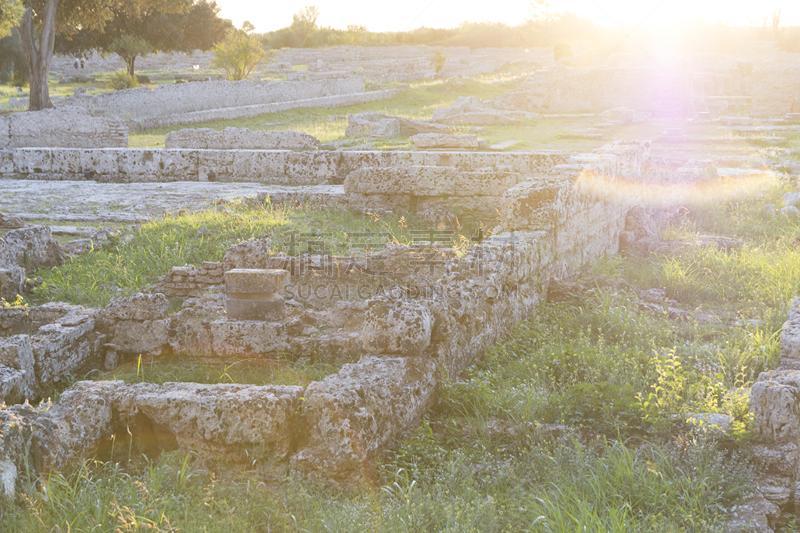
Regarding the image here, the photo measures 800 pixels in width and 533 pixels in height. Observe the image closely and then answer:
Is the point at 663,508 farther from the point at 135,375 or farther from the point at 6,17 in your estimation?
the point at 6,17

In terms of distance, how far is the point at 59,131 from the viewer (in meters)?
22.1

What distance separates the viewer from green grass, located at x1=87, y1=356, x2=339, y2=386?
679cm

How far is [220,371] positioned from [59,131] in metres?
16.9

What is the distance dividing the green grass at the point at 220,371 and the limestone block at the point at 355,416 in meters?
1.10

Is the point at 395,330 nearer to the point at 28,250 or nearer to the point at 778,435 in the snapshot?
the point at 778,435

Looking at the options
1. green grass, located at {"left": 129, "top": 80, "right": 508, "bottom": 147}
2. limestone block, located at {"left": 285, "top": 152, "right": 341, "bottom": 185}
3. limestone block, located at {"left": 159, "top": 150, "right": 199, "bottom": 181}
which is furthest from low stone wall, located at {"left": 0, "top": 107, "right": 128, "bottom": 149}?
limestone block, located at {"left": 285, "top": 152, "right": 341, "bottom": 185}

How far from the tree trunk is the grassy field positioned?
24.4m

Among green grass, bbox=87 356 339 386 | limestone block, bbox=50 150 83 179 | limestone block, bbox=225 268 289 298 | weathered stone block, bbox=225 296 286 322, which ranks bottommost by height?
green grass, bbox=87 356 339 386

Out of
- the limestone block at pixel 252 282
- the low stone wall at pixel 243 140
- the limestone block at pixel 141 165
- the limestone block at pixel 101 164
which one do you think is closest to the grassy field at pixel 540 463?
the limestone block at pixel 252 282

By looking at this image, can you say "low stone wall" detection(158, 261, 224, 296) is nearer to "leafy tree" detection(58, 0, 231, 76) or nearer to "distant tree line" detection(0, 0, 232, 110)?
"distant tree line" detection(0, 0, 232, 110)

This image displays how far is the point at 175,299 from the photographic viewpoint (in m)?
8.98

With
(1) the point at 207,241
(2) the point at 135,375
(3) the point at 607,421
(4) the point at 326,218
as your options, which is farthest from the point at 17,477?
(4) the point at 326,218

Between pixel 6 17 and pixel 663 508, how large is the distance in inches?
A: 943

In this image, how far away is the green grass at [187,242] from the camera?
9234 millimetres
